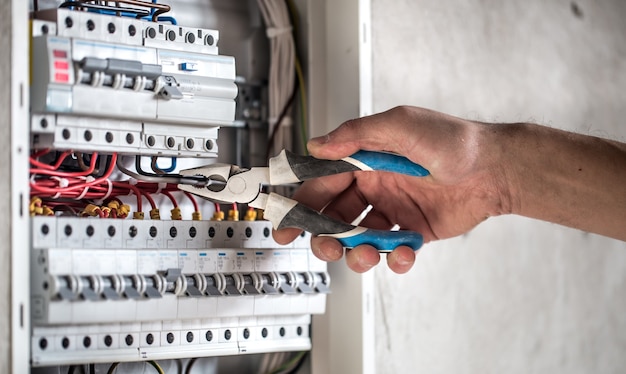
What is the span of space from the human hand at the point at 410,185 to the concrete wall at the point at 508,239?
0.42 ft

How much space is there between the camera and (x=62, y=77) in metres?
1.20

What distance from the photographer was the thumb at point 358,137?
4.43ft

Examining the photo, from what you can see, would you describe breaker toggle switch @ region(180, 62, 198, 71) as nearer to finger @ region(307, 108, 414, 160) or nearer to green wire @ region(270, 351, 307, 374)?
finger @ region(307, 108, 414, 160)

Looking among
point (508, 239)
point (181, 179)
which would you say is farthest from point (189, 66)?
point (508, 239)

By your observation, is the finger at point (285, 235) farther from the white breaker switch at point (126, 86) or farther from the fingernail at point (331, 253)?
the white breaker switch at point (126, 86)

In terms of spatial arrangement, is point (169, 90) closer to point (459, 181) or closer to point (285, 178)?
point (285, 178)

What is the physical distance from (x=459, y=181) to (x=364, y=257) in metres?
0.24

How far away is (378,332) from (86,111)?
29.8 inches

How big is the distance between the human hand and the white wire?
19cm

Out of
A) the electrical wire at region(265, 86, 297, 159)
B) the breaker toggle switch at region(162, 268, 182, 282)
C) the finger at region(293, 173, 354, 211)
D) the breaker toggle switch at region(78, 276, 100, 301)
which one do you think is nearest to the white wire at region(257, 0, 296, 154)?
the electrical wire at region(265, 86, 297, 159)

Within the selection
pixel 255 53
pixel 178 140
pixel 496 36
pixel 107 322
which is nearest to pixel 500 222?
pixel 496 36

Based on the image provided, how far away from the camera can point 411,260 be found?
1.43m

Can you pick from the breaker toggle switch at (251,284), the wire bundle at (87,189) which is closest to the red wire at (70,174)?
the wire bundle at (87,189)

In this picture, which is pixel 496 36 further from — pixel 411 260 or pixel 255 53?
pixel 411 260
